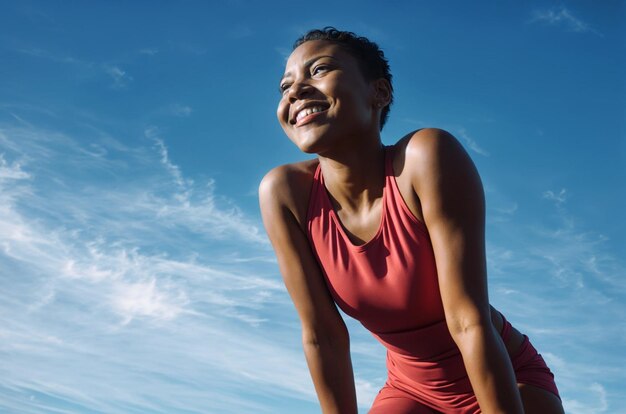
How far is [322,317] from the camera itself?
3.64 m

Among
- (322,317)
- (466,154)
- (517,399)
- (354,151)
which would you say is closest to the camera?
(517,399)

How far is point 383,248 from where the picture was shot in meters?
3.31

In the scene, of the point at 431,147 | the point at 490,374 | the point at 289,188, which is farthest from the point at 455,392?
the point at 289,188

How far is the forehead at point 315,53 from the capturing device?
137 inches

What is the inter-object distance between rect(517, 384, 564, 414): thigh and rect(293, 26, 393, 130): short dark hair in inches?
Result: 60.9

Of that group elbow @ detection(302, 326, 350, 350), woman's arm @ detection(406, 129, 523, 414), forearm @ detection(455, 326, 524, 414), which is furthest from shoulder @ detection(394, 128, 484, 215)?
elbow @ detection(302, 326, 350, 350)

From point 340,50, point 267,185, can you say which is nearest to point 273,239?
point 267,185

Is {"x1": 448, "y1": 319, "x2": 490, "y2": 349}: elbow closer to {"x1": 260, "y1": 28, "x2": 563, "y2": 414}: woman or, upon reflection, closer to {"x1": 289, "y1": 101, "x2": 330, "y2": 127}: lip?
{"x1": 260, "y1": 28, "x2": 563, "y2": 414}: woman

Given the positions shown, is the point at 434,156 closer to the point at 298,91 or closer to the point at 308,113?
the point at 308,113

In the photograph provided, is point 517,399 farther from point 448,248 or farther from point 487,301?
point 448,248

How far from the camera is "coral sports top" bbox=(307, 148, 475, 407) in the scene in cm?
325

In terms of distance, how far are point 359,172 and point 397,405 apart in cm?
113

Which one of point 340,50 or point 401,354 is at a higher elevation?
point 340,50

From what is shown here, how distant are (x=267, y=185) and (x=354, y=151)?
57 cm
